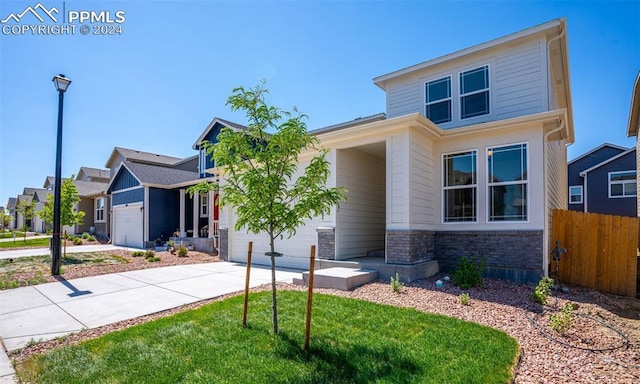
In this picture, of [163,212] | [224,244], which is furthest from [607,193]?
[163,212]

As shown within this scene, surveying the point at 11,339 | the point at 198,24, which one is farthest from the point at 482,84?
the point at 11,339

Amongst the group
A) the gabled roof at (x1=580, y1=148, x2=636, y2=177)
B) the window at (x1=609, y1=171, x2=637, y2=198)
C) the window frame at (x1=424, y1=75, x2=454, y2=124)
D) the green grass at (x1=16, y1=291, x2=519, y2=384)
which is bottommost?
the green grass at (x1=16, y1=291, x2=519, y2=384)

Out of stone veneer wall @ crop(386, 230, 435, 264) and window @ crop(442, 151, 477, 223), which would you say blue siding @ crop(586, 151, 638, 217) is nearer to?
window @ crop(442, 151, 477, 223)

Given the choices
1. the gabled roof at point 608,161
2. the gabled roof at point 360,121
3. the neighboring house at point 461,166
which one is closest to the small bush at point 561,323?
the neighboring house at point 461,166

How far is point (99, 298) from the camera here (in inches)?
249

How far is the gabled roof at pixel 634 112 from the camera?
459 inches

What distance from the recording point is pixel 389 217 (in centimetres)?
791

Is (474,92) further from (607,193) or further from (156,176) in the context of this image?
(156,176)

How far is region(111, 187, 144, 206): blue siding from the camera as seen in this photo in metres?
17.6

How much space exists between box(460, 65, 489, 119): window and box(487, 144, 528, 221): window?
1.73 m

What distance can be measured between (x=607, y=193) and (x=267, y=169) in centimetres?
2289

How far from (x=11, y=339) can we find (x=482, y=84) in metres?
11.1

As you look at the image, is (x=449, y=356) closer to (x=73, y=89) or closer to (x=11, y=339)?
(x=11, y=339)

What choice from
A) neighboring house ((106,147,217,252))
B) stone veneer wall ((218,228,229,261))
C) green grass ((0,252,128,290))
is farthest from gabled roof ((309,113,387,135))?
green grass ((0,252,128,290))
